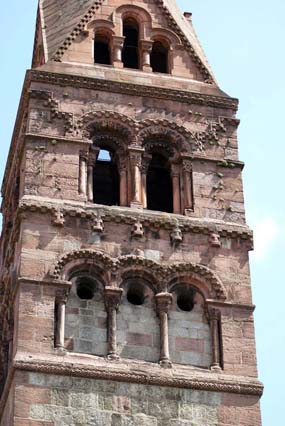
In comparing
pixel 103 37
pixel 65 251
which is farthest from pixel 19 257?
pixel 103 37

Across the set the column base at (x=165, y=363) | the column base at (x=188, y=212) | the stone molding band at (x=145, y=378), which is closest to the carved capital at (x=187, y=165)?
the column base at (x=188, y=212)

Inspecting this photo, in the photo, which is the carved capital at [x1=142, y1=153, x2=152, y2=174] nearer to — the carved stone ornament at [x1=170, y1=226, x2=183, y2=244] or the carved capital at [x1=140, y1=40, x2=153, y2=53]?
the carved stone ornament at [x1=170, y1=226, x2=183, y2=244]

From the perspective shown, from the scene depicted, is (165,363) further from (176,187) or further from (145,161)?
(145,161)

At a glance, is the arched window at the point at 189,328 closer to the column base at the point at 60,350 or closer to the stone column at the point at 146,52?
the column base at the point at 60,350

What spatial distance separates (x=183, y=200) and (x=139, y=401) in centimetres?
555

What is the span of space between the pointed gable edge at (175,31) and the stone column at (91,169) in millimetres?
2733

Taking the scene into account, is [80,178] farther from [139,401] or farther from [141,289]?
[139,401]

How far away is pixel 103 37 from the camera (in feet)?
120

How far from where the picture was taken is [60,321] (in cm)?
3064

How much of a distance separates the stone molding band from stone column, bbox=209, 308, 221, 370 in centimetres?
39

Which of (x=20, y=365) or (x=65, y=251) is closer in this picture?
(x=20, y=365)

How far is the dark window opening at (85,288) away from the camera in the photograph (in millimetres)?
31422

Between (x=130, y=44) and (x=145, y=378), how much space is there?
10000 millimetres

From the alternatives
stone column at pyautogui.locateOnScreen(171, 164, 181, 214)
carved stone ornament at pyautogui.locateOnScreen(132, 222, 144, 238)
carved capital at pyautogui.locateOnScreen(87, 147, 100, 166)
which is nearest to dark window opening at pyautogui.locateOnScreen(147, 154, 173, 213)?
stone column at pyautogui.locateOnScreen(171, 164, 181, 214)
